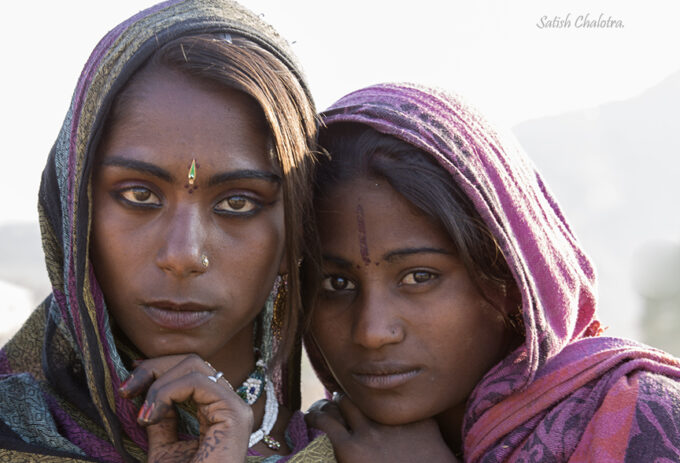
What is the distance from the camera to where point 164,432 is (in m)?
2.15

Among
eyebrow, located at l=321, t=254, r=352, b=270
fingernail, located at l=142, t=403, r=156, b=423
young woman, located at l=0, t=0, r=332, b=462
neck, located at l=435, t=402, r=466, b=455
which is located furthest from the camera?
neck, located at l=435, t=402, r=466, b=455

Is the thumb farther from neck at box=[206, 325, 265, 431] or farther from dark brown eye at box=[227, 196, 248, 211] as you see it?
dark brown eye at box=[227, 196, 248, 211]

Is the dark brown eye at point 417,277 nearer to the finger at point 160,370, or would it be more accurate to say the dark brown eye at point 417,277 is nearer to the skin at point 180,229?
the skin at point 180,229

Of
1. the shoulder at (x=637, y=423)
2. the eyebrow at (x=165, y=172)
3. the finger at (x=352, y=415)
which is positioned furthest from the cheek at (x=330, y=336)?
the shoulder at (x=637, y=423)

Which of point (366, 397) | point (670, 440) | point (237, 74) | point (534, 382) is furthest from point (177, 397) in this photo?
point (670, 440)

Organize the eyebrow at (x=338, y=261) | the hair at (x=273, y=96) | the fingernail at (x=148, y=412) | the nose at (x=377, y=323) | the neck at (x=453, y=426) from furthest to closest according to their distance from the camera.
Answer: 1. the neck at (x=453, y=426)
2. the eyebrow at (x=338, y=261)
3. the nose at (x=377, y=323)
4. the hair at (x=273, y=96)
5. the fingernail at (x=148, y=412)

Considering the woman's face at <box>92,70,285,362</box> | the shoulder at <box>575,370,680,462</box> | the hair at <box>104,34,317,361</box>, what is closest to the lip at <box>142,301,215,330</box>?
the woman's face at <box>92,70,285,362</box>

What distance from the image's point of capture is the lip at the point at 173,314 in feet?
7.11

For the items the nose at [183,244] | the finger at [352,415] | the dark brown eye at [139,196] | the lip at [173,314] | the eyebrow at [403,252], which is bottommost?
the finger at [352,415]

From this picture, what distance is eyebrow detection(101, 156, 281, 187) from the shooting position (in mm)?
2146

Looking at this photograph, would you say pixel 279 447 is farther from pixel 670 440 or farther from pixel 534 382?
pixel 670 440

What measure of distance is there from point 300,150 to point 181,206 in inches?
17.5

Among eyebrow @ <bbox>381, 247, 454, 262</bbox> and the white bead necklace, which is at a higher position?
eyebrow @ <bbox>381, 247, 454, 262</bbox>

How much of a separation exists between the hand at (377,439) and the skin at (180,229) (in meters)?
0.47
